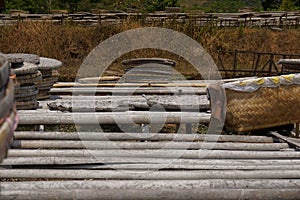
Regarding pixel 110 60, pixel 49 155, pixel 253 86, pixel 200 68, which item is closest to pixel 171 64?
pixel 200 68

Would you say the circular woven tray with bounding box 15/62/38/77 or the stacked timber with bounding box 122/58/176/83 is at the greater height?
the circular woven tray with bounding box 15/62/38/77

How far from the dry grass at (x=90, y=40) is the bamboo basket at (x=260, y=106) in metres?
6.28

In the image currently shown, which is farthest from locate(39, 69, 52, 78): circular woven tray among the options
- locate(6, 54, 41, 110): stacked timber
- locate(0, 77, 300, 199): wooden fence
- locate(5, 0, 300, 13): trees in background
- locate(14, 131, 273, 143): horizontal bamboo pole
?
locate(5, 0, 300, 13): trees in background

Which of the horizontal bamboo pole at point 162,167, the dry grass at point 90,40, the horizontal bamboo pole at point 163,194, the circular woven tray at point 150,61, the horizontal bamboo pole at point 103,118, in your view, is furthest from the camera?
the dry grass at point 90,40

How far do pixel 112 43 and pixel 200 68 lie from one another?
282cm

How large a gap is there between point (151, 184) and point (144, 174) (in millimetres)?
242

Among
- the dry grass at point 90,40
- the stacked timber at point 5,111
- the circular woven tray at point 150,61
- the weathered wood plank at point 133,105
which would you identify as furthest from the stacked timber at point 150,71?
the stacked timber at point 5,111

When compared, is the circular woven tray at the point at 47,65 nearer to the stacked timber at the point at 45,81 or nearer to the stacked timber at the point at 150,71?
the stacked timber at the point at 45,81

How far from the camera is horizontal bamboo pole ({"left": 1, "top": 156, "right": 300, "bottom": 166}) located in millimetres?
2822

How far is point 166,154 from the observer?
3.11 metres

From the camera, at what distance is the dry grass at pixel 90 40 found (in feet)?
37.9

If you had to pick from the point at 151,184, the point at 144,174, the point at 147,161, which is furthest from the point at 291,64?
the point at 151,184

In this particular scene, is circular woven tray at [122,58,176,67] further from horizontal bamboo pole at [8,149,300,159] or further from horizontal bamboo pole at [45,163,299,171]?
horizontal bamboo pole at [45,163,299,171]

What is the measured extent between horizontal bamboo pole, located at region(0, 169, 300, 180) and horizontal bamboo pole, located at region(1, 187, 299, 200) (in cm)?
26
